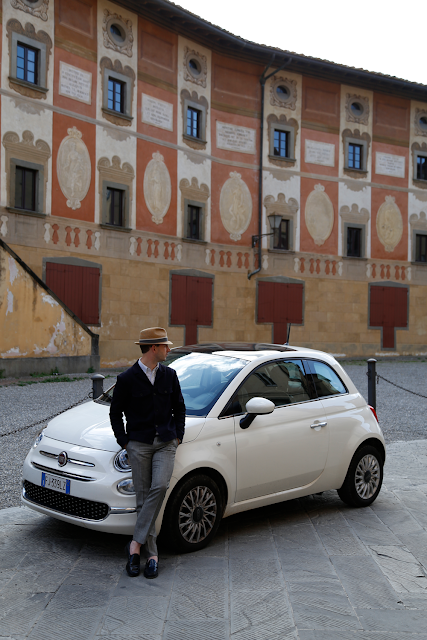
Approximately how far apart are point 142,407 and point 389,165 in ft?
93.4

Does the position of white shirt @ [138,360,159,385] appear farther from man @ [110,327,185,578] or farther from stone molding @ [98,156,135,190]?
stone molding @ [98,156,135,190]

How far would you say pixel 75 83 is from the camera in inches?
864

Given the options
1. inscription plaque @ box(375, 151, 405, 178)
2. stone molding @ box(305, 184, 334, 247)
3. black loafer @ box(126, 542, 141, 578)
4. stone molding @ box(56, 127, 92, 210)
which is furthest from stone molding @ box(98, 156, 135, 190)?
black loafer @ box(126, 542, 141, 578)

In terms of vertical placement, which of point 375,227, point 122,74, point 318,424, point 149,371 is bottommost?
point 318,424

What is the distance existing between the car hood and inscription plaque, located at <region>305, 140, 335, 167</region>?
82.0 feet

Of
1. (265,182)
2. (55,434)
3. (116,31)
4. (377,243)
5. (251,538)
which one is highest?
(116,31)

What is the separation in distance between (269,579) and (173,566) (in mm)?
689

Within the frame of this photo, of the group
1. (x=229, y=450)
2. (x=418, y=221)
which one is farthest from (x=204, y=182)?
(x=229, y=450)

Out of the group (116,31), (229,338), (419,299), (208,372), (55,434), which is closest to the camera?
(55,434)

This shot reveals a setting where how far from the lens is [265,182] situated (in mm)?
27625

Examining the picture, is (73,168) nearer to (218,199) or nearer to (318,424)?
(218,199)

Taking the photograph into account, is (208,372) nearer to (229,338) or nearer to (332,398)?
(332,398)

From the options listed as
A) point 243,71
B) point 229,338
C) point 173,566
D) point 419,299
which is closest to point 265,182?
point 243,71

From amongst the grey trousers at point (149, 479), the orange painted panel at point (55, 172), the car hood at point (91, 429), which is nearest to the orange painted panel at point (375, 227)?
the orange painted panel at point (55, 172)
